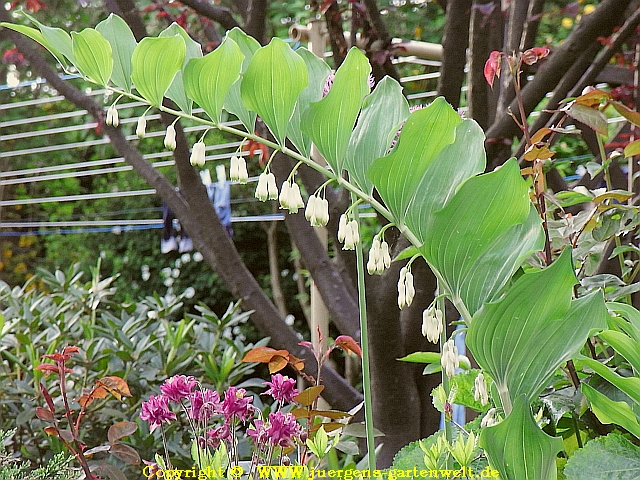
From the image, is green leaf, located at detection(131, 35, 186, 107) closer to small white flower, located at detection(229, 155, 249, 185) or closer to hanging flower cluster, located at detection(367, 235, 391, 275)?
small white flower, located at detection(229, 155, 249, 185)

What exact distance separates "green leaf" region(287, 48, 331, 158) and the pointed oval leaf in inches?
2.8

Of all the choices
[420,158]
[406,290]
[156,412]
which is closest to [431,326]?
[406,290]

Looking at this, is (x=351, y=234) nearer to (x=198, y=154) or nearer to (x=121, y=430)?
(x=198, y=154)

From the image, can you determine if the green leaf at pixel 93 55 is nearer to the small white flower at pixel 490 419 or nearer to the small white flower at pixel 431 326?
the small white flower at pixel 431 326

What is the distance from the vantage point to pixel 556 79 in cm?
149

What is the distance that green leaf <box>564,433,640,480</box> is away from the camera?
0.69 metres

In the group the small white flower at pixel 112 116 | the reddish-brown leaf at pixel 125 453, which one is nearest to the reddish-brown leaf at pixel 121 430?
the reddish-brown leaf at pixel 125 453

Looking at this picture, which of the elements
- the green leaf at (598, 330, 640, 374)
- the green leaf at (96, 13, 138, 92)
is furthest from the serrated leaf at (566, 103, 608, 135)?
the green leaf at (96, 13, 138, 92)

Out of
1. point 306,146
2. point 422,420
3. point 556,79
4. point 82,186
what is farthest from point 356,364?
point 82,186

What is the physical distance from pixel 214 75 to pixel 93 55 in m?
0.13

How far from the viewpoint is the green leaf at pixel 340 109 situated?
620 millimetres

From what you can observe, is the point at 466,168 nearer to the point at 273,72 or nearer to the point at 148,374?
the point at 273,72

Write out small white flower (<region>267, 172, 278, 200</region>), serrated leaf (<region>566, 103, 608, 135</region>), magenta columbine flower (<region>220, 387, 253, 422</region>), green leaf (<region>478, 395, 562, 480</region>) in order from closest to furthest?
green leaf (<region>478, 395, 562, 480</region>) → small white flower (<region>267, 172, 278, 200</region>) → magenta columbine flower (<region>220, 387, 253, 422</region>) → serrated leaf (<region>566, 103, 608, 135</region>)

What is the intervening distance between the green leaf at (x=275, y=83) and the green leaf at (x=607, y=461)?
1.44 ft
